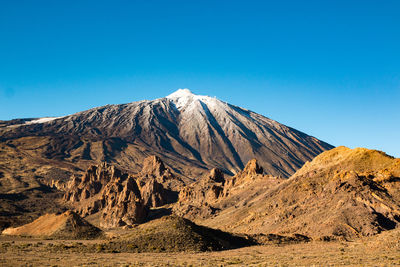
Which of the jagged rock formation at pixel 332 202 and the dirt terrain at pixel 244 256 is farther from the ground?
the jagged rock formation at pixel 332 202

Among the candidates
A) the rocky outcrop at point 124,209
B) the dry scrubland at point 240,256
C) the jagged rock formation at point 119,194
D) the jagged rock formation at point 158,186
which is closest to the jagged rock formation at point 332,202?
the dry scrubland at point 240,256

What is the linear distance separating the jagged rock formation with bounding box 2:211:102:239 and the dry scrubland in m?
15.6

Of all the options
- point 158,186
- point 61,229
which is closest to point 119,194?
point 158,186

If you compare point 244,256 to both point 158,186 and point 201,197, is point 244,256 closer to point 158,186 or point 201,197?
point 201,197

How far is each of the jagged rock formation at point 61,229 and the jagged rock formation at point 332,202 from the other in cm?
2624

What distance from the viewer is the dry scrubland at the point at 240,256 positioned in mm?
37688

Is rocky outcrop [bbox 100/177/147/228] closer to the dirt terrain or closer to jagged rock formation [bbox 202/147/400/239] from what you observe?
jagged rock formation [bbox 202/147/400/239]

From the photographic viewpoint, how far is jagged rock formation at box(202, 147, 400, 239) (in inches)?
2292

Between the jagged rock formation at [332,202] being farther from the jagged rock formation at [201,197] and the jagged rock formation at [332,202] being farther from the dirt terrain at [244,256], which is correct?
the jagged rock formation at [201,197]

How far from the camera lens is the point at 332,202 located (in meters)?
64.7

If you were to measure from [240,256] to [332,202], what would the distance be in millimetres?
26751

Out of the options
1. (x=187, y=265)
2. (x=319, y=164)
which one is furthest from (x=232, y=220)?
(x=187, y=265)

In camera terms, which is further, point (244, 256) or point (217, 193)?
point (217, 193)

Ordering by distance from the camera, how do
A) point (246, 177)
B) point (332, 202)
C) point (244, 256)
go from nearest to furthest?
point (244, 256)
point (332, 202)
point (246, 177)
